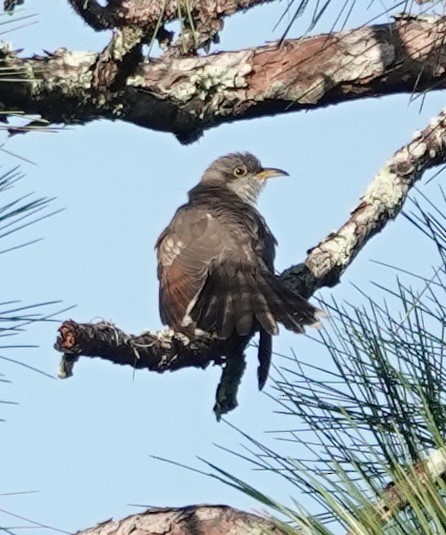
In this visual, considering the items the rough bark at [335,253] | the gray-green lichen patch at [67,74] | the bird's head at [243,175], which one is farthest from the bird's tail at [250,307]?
the bird's head at [243,175]

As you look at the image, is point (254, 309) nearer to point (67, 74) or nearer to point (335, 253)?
point (335, 253)

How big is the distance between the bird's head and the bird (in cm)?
4

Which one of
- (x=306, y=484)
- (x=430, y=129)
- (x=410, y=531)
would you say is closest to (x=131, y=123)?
(x=430, y=129)

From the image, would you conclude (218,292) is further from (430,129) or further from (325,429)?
(325,429)

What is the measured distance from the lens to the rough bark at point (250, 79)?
3703 millimetres

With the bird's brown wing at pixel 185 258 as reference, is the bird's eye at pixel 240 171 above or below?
above

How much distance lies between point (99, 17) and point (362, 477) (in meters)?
2.00

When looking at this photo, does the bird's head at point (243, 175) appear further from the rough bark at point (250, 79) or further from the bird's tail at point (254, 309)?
the rough bark at point (250, 79)

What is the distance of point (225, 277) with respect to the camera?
6164mm

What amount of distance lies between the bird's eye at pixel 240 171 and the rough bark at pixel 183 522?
5360 millimetres

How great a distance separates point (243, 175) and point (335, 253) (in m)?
3.71

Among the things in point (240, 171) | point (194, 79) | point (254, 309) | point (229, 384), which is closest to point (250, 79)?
point (194, 79)

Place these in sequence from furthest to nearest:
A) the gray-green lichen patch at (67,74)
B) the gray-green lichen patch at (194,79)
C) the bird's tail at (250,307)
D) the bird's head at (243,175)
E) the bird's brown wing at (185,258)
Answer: the bird's head at (243,175), the bird's brown wing at (185,258), the bird's tail at (250,307), the gray-green lichen patch at (194,79), the gray-green lichen patch at (67,74)

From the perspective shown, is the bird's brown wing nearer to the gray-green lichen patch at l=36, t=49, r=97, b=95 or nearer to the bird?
the bird
